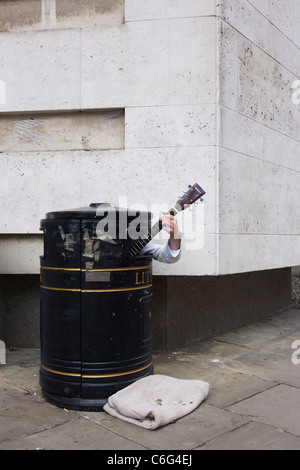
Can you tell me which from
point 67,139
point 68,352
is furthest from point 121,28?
point 68,352

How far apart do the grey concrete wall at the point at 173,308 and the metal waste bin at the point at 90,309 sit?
1546 mm

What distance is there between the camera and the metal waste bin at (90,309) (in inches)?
141

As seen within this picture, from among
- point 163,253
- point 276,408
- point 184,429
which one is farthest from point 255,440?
point 163,253

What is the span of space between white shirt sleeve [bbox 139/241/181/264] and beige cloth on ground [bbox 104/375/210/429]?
3.34 feet

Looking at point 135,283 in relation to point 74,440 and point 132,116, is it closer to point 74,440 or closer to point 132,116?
point 74,440

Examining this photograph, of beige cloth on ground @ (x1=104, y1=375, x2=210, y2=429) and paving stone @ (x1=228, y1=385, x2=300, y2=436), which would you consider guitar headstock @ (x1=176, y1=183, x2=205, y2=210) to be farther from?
paving stone @ (x1=228, y1=385, x2=300, y2=436)

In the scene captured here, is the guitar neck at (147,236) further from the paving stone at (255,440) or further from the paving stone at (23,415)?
the paving stone at (255,440)

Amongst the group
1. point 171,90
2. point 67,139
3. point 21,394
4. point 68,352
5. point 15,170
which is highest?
point 171,90

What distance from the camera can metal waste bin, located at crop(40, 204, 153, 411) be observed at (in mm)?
3584

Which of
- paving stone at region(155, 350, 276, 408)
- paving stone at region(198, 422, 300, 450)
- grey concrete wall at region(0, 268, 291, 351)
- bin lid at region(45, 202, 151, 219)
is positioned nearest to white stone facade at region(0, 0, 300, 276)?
grey concrete wall at region(0, 268, 291, 351)

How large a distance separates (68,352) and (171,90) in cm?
304

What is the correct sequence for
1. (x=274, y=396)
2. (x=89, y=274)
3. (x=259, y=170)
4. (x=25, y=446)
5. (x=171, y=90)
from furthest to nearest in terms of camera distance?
(x=259, y=170)
(x=171, y=90)
(x=274, y=396)
(x=89, y=274)
(x=25, y=446)
